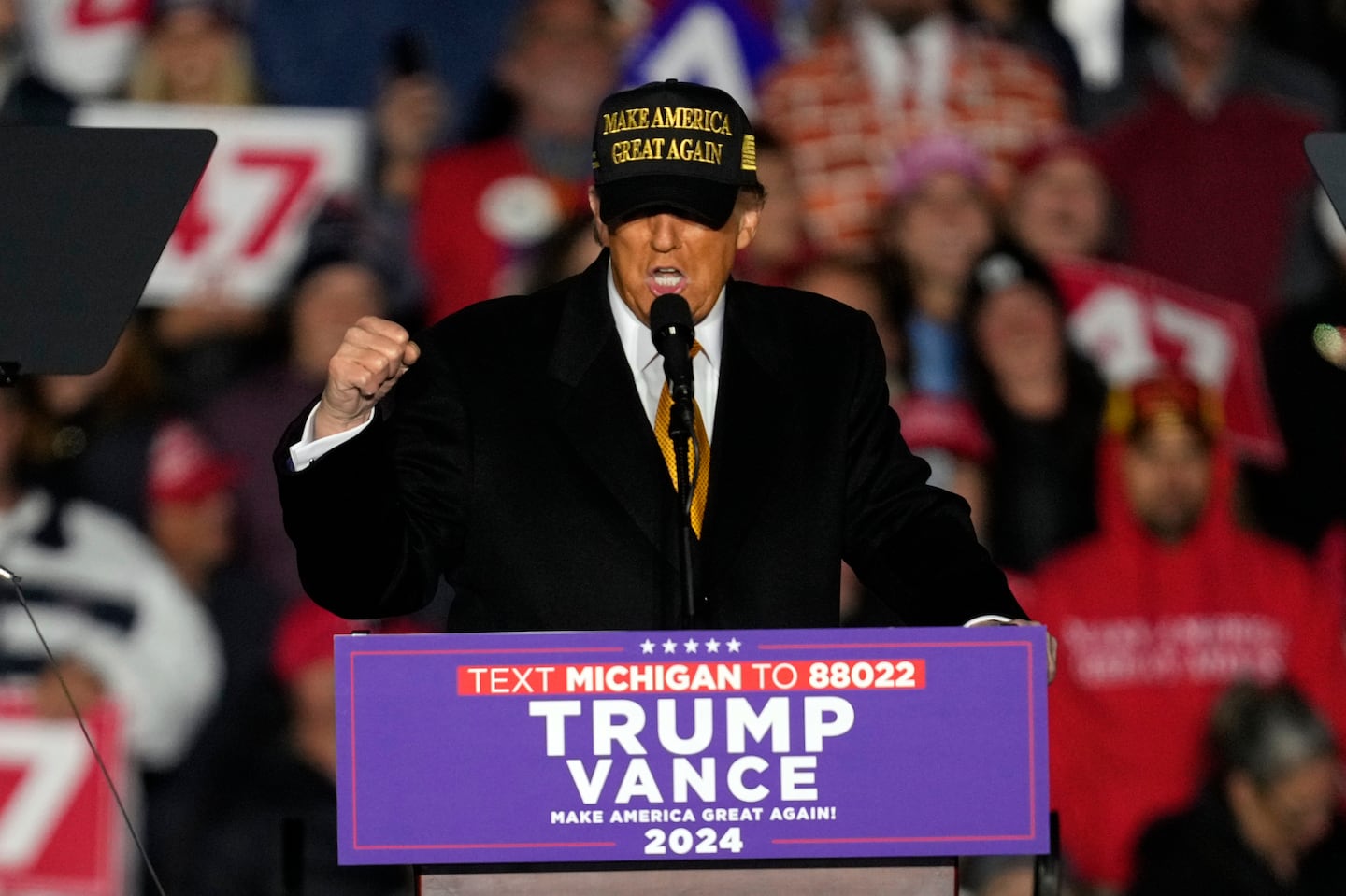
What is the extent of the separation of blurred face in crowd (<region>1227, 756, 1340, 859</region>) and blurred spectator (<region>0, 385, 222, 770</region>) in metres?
2.43

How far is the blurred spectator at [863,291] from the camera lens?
15.4 feet

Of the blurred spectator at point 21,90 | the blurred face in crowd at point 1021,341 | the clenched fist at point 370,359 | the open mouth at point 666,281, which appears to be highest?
the blurred spectator at point 21,90

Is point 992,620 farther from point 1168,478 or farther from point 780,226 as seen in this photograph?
point 1168,478

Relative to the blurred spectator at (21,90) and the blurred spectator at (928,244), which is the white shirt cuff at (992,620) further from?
the blurred spectator at (21,90)

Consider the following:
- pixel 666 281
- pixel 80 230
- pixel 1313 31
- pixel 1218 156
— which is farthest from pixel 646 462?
pixel 1313 31

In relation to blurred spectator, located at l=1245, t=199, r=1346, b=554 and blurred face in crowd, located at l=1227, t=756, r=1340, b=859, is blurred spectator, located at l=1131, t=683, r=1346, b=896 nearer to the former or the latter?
blurred face in crowd, located at l=1227, t=756, r=1340, b=859

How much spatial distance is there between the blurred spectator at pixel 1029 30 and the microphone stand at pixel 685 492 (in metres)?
3.11

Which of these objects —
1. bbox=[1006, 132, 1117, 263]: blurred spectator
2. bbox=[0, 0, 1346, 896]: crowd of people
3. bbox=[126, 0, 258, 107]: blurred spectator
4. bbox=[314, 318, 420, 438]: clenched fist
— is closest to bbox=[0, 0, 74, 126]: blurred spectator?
bbox=[0, 0, 1346, 896]: crowd of people

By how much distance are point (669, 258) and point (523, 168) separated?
2.59 metres

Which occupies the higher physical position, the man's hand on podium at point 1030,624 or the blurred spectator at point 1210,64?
the blurred spectator at point 1210,64

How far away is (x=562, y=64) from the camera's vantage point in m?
4.70

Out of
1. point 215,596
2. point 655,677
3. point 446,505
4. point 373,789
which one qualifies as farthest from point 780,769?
point 215,596

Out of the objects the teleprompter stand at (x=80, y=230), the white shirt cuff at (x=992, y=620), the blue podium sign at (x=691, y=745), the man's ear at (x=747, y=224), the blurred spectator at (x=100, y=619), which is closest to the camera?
the blue podium sign at (x=691, y=745)

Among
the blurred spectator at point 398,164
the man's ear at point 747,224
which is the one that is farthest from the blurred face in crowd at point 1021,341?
the man's ear at point 747,224
